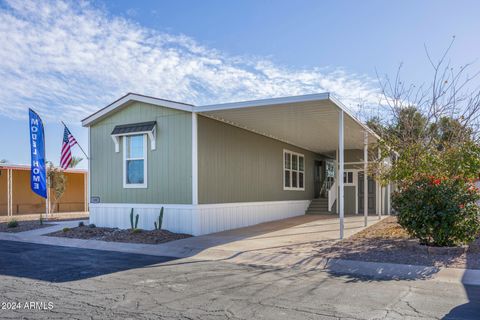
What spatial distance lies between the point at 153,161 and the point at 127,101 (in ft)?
6.72

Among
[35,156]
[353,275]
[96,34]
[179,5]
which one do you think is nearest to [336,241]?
[353,275]

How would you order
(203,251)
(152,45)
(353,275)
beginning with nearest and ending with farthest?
(353,275), (203,251), (152,45)

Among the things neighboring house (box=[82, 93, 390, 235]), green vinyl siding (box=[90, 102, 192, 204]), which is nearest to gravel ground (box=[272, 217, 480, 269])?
neighboring house (box=[82, 93, 390, 235])

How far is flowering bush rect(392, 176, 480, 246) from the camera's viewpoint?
8.45 meters

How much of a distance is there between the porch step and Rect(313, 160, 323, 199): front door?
117 cm

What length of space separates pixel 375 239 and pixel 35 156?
11.2m

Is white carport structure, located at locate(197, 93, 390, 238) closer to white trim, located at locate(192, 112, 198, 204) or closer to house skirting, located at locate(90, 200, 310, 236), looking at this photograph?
white trim, located at locate(192, 112, 198, 204)

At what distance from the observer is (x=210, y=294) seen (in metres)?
5.80

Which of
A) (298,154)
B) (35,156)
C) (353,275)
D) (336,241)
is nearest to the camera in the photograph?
(353,275)

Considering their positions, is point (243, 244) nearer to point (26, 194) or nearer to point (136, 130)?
point (136, 130)

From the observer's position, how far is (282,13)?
1137 cm

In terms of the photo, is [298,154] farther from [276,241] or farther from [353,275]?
[353,275]

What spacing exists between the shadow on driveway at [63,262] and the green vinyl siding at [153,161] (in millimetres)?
2696

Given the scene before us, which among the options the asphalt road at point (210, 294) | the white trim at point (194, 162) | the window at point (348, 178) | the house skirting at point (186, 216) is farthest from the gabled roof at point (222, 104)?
the window at point (348, 178)
